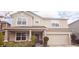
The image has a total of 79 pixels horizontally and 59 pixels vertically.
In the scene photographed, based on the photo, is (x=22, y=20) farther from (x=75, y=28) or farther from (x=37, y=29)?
(x=75, y=28)

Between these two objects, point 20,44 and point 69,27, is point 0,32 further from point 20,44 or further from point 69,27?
point 69,27

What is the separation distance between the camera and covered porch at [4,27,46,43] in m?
2.18

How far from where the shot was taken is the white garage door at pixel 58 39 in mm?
2207

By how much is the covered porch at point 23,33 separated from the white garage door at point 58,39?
0.40 ft

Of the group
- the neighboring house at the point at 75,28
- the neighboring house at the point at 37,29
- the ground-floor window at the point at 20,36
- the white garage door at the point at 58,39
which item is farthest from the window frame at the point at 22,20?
the neighboring house at the point at 75,28

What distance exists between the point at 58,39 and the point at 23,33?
504mm

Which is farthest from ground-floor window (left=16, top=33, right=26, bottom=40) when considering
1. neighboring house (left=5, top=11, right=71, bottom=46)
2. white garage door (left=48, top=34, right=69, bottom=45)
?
white garage door (left=48, top=34, right=69, bottom=45)

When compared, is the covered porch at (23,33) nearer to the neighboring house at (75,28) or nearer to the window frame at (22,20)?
the window frame at (22,20)

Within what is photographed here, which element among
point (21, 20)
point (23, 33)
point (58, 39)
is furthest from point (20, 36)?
point (58, 39)
